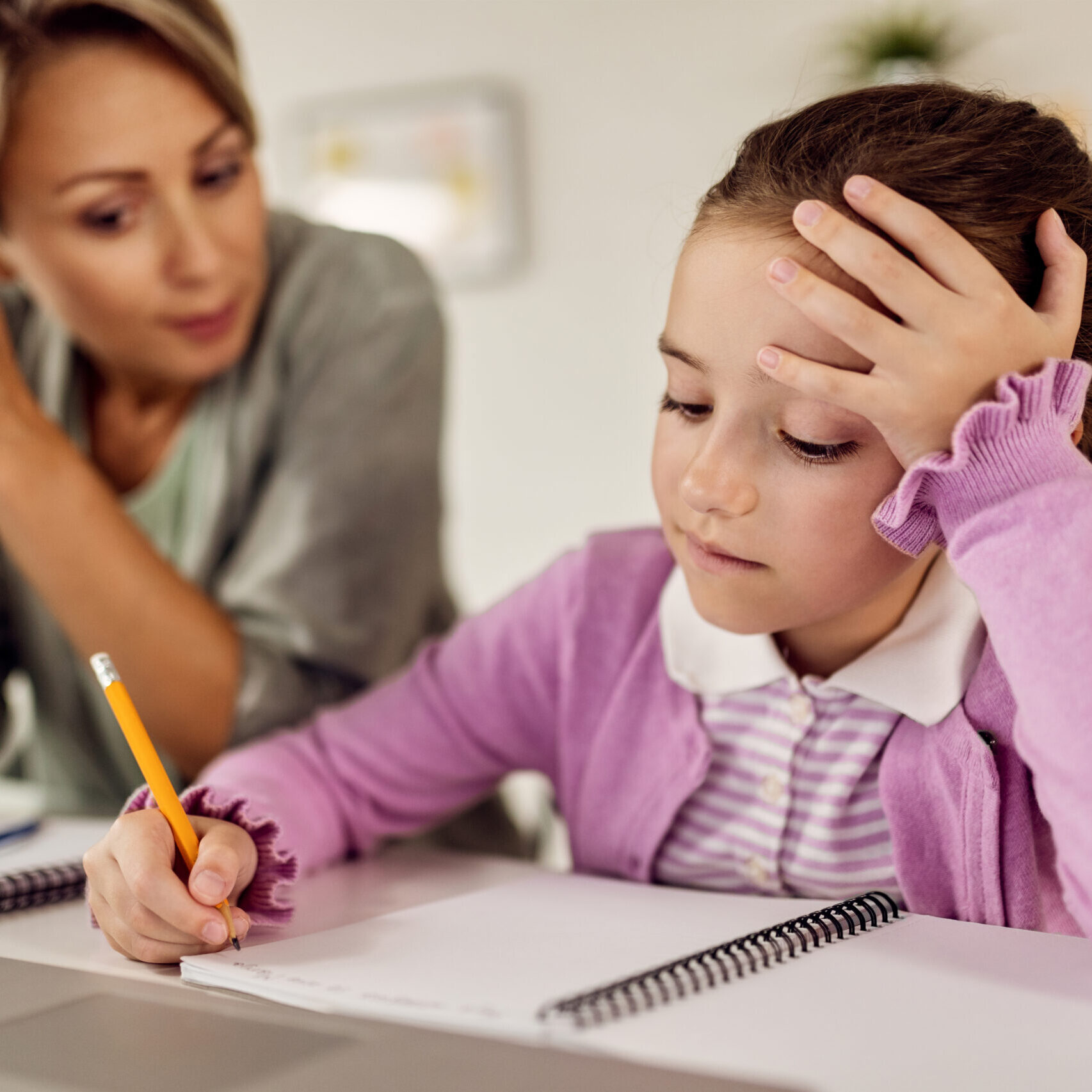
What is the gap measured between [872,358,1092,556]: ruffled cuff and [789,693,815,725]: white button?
0.59ft

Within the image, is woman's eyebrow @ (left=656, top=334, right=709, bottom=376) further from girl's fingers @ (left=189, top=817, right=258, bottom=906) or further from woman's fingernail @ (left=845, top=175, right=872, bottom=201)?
girl's fingers @ (left=189, top=817, right=258, bottom=906)

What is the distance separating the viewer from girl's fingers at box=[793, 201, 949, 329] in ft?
1.95

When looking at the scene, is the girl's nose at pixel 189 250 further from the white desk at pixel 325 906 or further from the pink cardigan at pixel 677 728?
the white desk at pixel 325 906

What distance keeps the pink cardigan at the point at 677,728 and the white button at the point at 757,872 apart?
6 centimetres

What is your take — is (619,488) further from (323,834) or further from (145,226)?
(323,834)

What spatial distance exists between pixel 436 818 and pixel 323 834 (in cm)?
15

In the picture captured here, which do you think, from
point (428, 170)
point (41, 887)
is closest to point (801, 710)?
point (41, 887)

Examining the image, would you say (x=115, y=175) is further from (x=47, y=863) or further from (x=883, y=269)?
(x=883, y=269)

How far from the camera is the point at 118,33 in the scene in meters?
1.03

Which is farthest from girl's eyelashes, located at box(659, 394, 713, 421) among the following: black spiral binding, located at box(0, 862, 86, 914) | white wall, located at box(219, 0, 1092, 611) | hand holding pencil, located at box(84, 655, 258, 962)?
white wall, located at box(219, 0, 1092, 611)

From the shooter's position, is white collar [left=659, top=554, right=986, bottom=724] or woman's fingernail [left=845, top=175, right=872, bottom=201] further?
white collar [left=659, top=554, right=986, bottom=724]

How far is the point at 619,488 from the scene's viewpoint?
2.98 meters

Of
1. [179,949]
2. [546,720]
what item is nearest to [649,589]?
[546,720]

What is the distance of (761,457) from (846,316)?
→ 9cm
